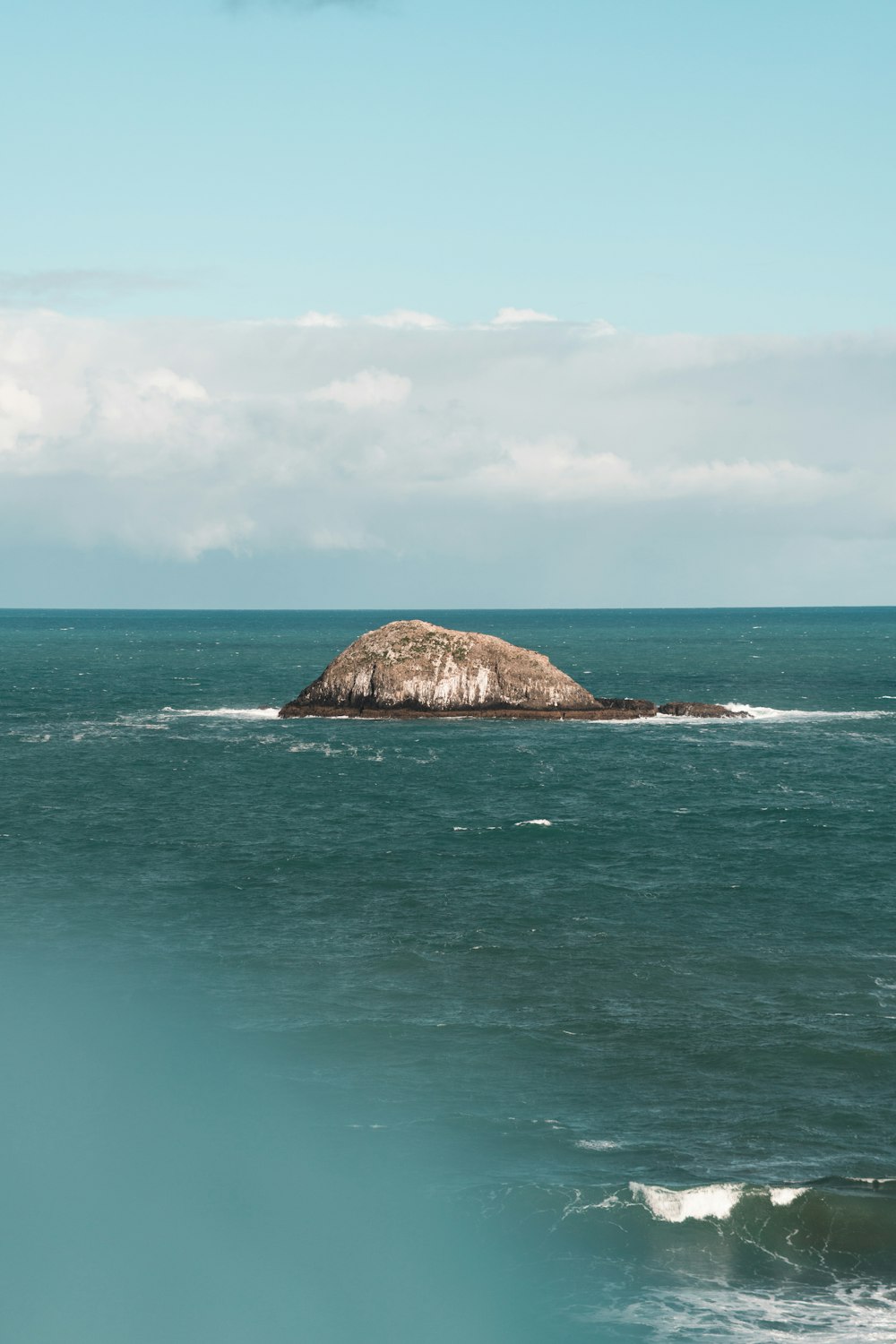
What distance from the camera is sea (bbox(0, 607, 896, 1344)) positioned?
81.9 feet

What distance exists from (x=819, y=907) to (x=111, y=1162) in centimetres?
3162

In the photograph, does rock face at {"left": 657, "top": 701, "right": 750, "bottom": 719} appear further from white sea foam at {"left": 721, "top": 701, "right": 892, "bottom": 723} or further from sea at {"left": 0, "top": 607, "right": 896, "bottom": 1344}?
sea at {"left": 0, "top": 607, "right": 896, "bottom": 1344}

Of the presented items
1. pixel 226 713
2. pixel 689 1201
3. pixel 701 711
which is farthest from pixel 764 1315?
pixel 226 713

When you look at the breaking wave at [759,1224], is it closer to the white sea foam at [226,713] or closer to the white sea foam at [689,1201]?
the white sea foam at [689,1201]

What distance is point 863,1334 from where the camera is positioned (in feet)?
75.8

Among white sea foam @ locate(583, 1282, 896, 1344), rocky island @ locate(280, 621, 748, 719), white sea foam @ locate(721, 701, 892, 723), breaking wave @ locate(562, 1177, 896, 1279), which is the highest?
rocky island @ locate(280, 621, 748, 719)

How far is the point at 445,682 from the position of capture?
112250 millimetres

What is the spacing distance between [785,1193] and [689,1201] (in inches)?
89.9

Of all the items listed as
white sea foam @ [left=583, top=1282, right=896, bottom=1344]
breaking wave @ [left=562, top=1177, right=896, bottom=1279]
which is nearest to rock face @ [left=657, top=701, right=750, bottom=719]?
breaking wave @ [left=562, top=1177, right=896, bottom=1279]

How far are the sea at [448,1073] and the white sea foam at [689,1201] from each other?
9 cm

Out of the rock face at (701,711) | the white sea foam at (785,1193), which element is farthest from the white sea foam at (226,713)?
the white sea foam at (785,1193)

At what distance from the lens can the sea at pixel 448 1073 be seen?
25.0 metres

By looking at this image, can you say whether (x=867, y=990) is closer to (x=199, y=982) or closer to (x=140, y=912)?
(x=199, y=982)

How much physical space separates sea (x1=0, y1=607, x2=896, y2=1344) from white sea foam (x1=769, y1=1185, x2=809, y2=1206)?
0.17ft
